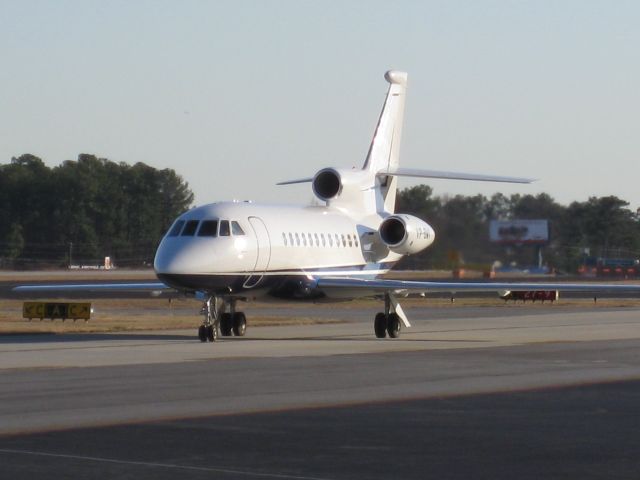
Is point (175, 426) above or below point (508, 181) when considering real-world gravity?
below

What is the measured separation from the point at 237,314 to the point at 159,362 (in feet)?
26.9

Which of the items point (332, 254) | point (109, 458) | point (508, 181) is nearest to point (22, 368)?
point (109, 458)

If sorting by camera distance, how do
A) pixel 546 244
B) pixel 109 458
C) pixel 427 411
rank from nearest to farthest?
1. pixel 109 458
2. pixel 427 411
3. pixel 546 244

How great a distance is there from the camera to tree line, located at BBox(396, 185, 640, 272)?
126ft

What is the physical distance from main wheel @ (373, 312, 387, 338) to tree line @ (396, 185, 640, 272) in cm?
767

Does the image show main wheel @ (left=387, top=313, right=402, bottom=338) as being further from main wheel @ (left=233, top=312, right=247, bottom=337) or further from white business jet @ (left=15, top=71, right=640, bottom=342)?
main wheel @ (left=233, top=312, right=247, bottom=337)

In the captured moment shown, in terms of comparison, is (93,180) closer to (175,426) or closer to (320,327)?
(320,327)

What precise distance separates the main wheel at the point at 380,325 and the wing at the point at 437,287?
609 millimetres

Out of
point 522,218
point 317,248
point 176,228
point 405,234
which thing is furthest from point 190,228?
point 522,218

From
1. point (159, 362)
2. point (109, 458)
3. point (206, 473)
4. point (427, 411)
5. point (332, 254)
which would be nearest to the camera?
point (206, 473)

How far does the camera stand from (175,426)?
43.9ft

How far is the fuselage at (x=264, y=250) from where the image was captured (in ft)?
90.5

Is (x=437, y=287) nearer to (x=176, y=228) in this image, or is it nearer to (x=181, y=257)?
(x=181, y=257)

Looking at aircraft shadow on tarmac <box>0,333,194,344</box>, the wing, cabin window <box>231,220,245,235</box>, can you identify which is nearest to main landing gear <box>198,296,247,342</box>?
aircraft shadow on tarmac <box>0,333,194,344</box>
